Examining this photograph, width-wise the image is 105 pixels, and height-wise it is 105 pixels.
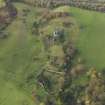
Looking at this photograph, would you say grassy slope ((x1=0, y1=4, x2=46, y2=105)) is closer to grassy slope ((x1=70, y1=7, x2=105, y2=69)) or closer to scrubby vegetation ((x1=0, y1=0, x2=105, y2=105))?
scrubby vegetation ((x1=0, y1=0, x2=105, y2=105))

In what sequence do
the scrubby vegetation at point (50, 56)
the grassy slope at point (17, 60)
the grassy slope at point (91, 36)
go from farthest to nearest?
the grassy slope at point (91, 36), the scrubby vegetation at point (50, 56), the grassy slope at point (17, 60)

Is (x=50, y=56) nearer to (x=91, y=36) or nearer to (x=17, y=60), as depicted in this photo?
(x=17, y=60)

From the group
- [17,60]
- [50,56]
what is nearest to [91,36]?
[50,56]

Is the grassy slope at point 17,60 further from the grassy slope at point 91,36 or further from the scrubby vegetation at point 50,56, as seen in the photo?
the grassy slope at point 91,36

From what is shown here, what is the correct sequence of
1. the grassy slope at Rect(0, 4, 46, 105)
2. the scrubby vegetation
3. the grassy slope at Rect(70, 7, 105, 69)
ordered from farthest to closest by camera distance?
the grassy slope at Rect(70, 7, 105, 69)
the scrubby vegetation
the grassy slope at Rect(0, 4, 46, 105)

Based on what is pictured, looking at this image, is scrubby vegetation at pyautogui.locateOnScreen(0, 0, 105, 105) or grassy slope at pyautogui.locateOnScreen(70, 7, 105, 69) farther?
grassy slope at pyautogui.locateOnScreen(70, 7, 105, 69)

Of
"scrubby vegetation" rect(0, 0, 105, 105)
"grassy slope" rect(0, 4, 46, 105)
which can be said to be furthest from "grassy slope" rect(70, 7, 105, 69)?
"grassy slope" rect(0, 4, 46, 105)

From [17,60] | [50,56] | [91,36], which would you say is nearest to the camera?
[17,60]

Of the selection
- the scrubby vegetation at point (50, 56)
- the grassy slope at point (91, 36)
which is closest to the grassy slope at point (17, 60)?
the scrubby vegetation at point (50, 56)
